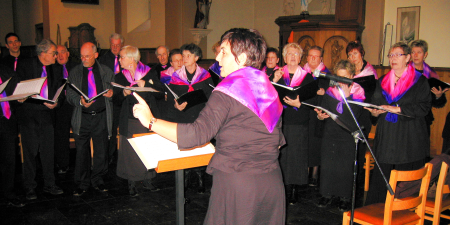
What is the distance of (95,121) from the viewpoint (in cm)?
381

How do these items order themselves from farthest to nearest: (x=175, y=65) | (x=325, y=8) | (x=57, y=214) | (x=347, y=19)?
(x=325, y=8) < (x=347, y=19) < (x=175, y=65) < (x=57, y=214)

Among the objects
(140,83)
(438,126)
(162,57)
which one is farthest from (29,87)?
(438,126)

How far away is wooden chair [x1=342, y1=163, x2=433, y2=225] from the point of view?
2.20 m

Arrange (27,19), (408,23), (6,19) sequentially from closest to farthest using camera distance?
(408,23)
(6,19)
(27,19)

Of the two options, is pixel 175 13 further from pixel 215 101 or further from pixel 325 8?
pixel 215 101

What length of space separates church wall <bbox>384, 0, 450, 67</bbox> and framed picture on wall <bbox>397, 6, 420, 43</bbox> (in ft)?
0.24

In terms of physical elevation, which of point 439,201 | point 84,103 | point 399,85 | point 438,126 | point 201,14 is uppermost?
point 201,14

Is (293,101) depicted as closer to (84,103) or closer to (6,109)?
(84,103)

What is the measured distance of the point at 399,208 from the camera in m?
2.24

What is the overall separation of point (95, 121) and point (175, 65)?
1.21 meters

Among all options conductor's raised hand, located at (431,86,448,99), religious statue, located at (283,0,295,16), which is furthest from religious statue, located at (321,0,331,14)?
conductor's raised hand, located at (431,86,448,99)

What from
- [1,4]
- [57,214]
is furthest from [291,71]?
[1,4]

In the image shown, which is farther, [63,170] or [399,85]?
[63,170]

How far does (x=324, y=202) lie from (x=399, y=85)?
1381 millimetres
